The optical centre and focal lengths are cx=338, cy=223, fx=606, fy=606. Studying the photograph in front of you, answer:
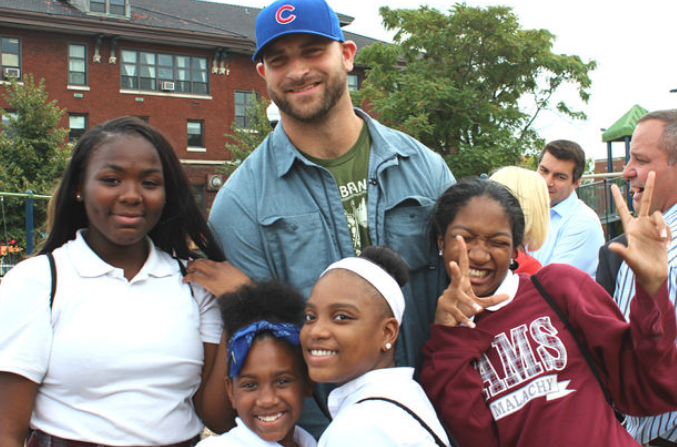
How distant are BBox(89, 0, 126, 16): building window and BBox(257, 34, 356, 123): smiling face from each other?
94.6 ft

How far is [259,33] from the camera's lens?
287cm

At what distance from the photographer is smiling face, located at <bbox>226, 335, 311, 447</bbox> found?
233 cm

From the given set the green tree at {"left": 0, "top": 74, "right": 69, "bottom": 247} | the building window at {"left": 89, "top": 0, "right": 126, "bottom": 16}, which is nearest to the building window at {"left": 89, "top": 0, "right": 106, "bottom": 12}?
the building window at {"left": 89, "top": 0, "right": 126, "bottom": 16}

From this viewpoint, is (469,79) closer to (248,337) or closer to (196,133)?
(196,133)

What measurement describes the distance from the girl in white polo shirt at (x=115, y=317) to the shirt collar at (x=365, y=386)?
48 centimetres

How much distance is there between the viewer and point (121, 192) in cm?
229

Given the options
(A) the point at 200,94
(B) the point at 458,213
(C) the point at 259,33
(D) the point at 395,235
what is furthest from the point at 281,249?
(A) the point at 200,94

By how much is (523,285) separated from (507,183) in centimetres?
143

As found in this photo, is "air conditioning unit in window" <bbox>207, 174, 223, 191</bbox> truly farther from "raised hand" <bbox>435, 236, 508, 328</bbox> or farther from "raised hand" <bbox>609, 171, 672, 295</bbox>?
"raised hand" <bbox>609, 171, 672, 295</bbox>

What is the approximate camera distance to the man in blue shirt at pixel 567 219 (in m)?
4.56

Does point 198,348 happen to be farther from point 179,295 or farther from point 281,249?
point 281,249

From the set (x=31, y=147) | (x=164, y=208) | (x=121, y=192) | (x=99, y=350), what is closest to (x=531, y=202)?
(x=164, y=208)

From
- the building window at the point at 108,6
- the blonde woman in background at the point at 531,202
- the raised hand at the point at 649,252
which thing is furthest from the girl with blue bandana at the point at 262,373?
the building window at the point at 108,6

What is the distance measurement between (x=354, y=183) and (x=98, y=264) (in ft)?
4.02
